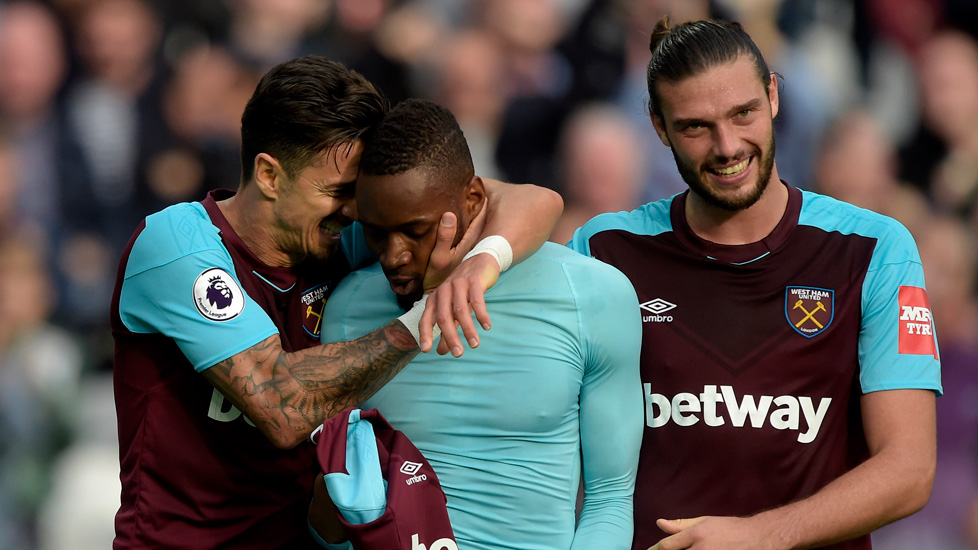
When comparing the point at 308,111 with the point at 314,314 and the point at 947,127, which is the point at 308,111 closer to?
the point at 314,314

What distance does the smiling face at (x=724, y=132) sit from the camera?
93.4 inches

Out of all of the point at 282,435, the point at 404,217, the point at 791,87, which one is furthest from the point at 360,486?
the point at 791,87

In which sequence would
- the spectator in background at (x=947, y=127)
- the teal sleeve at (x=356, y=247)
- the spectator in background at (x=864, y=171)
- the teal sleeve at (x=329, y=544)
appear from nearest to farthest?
the teal sleeve at (x=329, y=544) < the teal sleeve at (x=356, y=247) < the spectator in background at (x=864, y=171) < the spectator in background at (x=947, y=127)

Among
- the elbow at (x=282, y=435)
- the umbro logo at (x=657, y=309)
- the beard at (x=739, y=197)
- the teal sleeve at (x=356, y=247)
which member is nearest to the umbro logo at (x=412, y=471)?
the elbow at (x=282, y=435)

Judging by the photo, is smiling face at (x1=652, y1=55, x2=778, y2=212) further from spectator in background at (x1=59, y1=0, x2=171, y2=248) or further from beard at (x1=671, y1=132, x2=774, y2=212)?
spectator in background at (x1=59, y1=0, x2=171, y2=248)

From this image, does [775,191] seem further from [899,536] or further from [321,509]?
[899,536]

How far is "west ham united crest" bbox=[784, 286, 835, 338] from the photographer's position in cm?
237

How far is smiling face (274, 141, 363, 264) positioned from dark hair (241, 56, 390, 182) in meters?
0.03

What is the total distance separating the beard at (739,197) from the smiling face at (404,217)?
63cm

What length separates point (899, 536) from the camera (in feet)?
14.7

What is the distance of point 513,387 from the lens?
219 cm

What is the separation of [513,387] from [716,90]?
2.78 ft

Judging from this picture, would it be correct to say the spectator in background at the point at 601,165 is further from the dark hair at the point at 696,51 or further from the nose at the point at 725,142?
the nose at the point at 725,142

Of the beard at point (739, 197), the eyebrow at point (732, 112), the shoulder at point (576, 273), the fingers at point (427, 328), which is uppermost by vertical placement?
the eyebrow at point (732, 112)
